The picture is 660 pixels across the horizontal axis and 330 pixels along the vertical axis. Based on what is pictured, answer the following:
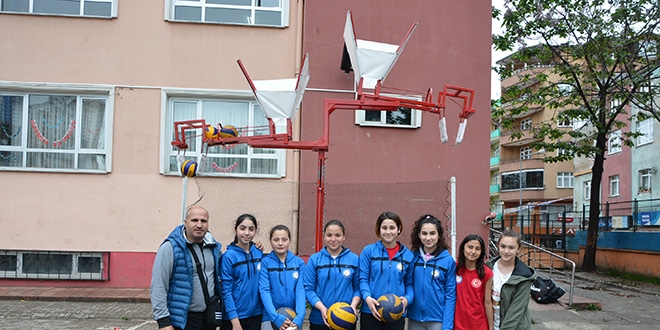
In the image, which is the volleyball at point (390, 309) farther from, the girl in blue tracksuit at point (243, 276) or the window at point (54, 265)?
the window at point (54, 265)

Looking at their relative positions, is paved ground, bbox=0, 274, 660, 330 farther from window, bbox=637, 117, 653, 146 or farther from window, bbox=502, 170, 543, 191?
window, bbox=502, 170, 543, 191

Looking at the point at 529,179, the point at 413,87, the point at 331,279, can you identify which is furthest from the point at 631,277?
the point at 529,179

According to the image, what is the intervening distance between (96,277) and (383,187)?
5.51 meters

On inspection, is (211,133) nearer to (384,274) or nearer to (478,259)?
(384,274)

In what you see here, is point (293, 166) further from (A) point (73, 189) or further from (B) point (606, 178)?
(B) point (606, 178)

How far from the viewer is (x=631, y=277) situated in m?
19.0

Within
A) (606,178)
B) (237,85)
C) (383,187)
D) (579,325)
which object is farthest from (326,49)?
(606,178)

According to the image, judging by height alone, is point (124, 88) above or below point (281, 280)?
above

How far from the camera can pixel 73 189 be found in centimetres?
1112

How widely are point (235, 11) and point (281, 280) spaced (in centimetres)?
765

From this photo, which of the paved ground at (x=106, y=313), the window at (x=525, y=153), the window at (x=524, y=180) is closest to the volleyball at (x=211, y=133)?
the paved ground at (x=106, y=313)

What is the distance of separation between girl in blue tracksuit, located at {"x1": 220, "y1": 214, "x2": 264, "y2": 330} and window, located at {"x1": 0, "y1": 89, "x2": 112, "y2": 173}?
6789mm

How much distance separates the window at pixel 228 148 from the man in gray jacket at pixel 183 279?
633 centimetres

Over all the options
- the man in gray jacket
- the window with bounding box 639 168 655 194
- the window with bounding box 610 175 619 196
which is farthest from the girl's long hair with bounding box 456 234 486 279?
the window with bounding box 610 175 619 196
